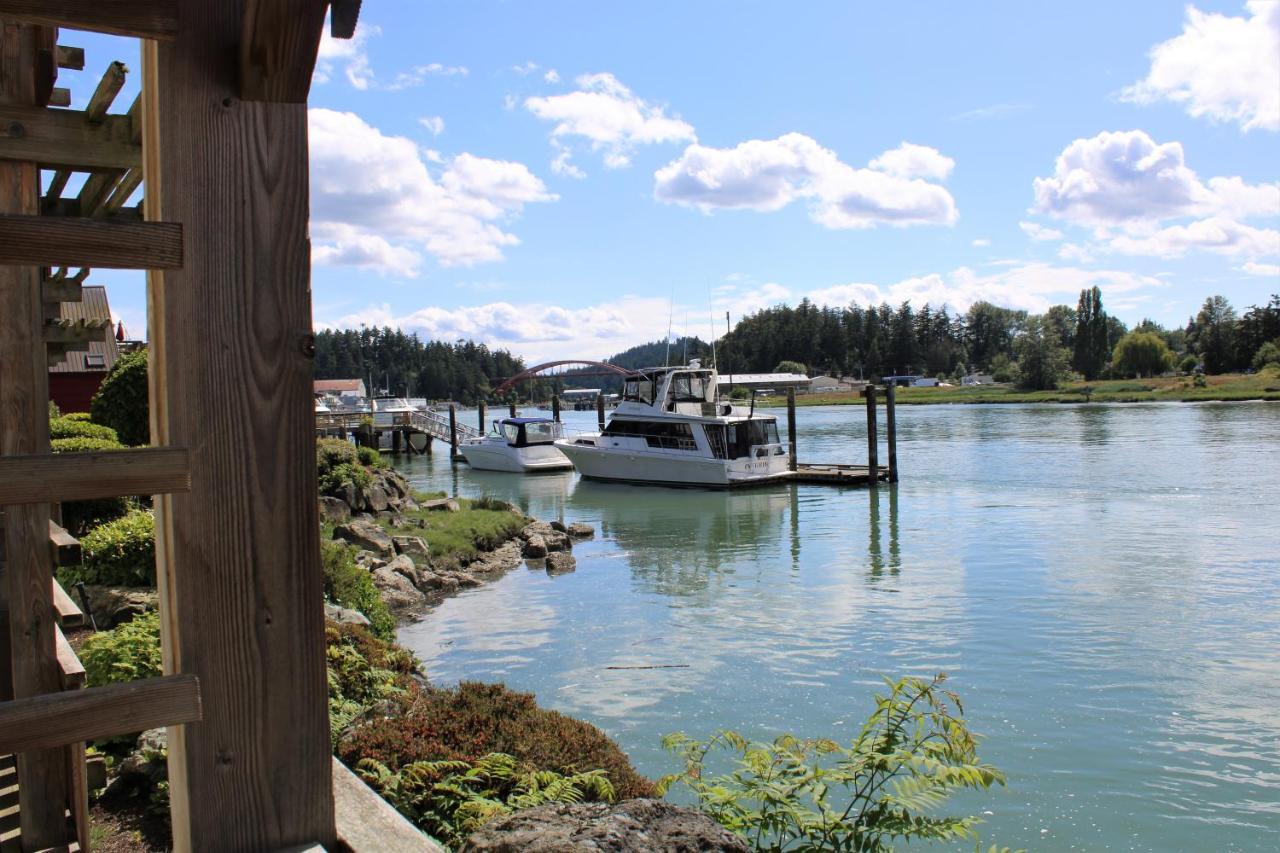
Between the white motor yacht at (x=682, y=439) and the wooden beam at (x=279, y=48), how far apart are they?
1128 inches

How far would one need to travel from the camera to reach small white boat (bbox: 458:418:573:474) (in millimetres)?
40281

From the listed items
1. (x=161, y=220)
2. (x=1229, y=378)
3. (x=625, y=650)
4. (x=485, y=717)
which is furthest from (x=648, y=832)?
(x=1229, y=378)

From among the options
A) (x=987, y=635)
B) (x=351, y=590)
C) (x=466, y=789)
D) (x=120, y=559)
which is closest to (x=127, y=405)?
(x=351, y=590)

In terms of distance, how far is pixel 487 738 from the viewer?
5.55 m

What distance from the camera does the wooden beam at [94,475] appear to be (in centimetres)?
185

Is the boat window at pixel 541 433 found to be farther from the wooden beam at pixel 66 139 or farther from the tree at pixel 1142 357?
the tree at pixel 1142 357

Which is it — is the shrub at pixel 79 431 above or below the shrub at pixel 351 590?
above

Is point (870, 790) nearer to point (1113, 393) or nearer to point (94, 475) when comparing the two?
point (94, 475)

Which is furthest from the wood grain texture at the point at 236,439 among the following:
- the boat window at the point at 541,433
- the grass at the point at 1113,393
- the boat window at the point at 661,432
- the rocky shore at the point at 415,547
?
the grass at the point at 1113,393

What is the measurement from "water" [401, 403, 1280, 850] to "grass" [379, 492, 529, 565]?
63.5 inches

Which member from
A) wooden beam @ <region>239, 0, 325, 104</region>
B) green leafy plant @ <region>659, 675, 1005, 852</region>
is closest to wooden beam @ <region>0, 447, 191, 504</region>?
wooden beam @ <region>239, 0, 325, 104</region>

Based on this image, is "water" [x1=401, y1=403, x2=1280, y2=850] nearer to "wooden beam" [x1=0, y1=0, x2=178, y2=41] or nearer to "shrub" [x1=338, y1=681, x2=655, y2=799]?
"shrub" [x1=338, y1=681, x2=655, y2=799]

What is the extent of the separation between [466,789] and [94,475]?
10.9 feet

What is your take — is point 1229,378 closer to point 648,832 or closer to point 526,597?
point 526,597
